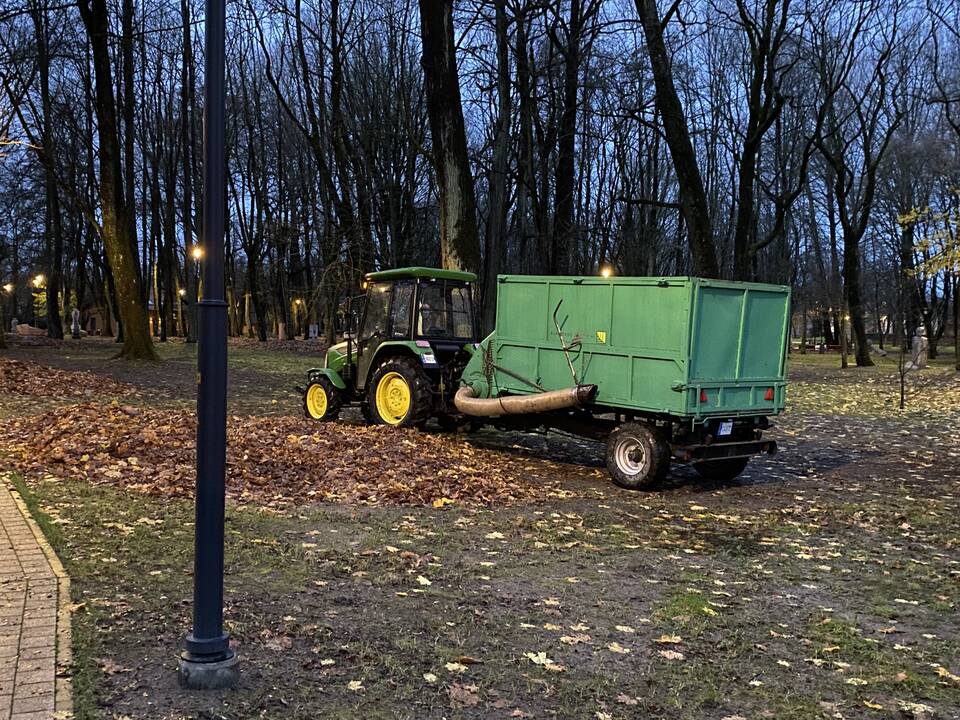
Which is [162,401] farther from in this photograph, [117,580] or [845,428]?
[845,428]

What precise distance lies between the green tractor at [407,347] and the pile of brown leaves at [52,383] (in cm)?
594

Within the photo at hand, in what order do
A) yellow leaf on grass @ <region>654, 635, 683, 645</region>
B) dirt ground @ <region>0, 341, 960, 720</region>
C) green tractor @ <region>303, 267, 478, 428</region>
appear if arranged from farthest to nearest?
green tractor @ <region>303, 267, 478, 428</region> → yellow leaf on grass @ <region>654, 635, 683, 645</region> → dirt ground @ <region>0, 341, 960, 720</region>

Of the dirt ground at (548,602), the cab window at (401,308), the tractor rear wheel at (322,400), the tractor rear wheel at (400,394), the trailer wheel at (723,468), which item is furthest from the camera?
the tractor rear wheel at (322,400)

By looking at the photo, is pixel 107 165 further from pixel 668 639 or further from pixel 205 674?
pixel 668 639

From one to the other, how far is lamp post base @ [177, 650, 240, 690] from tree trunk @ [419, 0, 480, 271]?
43.4ft

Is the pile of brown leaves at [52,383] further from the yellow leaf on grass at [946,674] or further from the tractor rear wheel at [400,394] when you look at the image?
the yellow leaf on grass at [946,674]

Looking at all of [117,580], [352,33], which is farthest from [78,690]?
[352,33]

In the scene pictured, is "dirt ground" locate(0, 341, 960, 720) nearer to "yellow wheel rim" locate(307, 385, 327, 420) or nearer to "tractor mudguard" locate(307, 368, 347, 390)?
"tractor mudguard" locate(307, 368, 347, 390)

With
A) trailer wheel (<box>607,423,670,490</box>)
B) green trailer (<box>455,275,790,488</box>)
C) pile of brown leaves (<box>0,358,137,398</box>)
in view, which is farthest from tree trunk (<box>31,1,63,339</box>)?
trailer wheel (<box>607,423,670,490</box>)

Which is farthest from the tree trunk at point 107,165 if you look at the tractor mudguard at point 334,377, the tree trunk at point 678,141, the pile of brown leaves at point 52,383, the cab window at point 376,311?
the tree trunk at point 678,141

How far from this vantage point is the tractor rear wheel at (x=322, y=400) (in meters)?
14.5

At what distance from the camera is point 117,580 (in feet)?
18.7

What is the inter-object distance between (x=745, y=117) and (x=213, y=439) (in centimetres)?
4218

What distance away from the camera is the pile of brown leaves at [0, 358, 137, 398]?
16.9 metres
